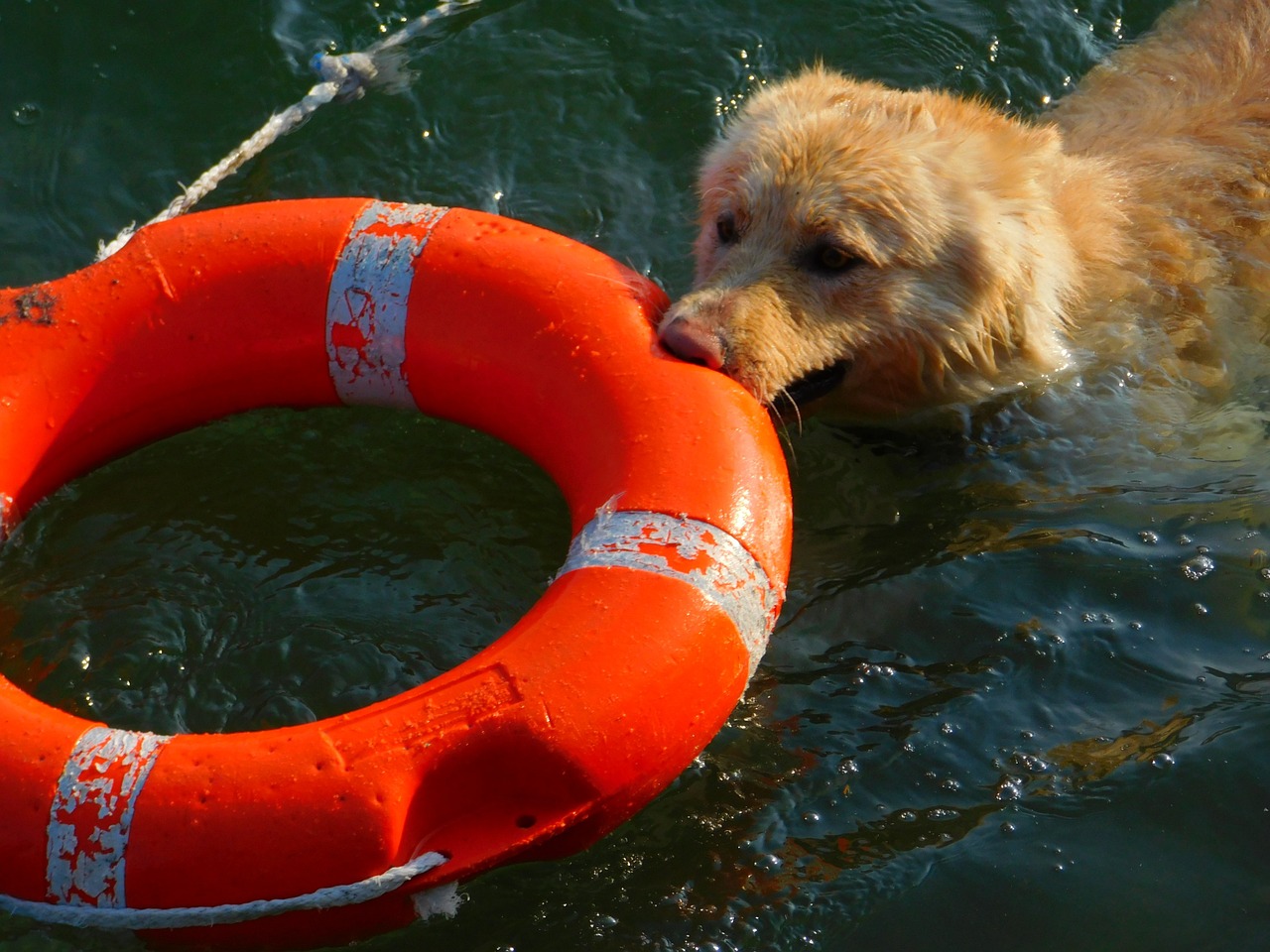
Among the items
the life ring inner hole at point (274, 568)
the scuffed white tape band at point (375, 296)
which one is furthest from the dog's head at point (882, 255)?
the life ring inner hole at point (274, 568)

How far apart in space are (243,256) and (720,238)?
1.46 m

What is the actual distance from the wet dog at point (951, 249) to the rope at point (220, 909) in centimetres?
161

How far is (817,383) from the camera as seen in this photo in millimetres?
4328

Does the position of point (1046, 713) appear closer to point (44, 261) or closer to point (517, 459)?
point (517, 459)

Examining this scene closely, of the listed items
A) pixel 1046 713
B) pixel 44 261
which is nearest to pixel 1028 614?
pixel 1046 713

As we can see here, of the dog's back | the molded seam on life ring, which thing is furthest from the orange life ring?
the dog's back

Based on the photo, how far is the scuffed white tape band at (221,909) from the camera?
114 inches

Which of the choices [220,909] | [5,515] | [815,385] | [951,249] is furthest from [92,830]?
[951,249]

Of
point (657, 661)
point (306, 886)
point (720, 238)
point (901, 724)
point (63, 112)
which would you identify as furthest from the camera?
point (63, 112)

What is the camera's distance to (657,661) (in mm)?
3113

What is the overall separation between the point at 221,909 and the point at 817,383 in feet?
7.67

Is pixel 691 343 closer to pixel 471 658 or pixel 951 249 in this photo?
pixel 951 249

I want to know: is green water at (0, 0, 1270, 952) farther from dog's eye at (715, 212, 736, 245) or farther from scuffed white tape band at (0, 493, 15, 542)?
dog's eye at (715, 212, 736, 245)

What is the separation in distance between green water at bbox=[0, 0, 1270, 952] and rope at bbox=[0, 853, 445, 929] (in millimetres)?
286
